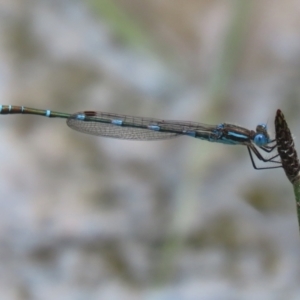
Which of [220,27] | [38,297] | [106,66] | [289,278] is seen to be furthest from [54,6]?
[289,278]

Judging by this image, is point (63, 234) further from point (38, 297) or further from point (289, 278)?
point (289, 278)

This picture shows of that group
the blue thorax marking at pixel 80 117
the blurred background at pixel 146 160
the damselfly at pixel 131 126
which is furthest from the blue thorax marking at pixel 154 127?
the blurred background at pixel 146 160

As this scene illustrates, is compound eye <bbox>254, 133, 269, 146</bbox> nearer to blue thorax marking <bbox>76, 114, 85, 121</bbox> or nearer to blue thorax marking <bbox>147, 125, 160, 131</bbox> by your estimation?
blue thorax marking <bbox>147, 125, 160, 131</bbox>

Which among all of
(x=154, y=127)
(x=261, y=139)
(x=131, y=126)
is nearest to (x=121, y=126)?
(x=131, y=126)

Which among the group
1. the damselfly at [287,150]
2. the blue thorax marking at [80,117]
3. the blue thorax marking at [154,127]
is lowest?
the damselfly at [287,150]

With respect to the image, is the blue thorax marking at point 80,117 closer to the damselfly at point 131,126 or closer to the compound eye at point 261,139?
the damselfly at point 131,126

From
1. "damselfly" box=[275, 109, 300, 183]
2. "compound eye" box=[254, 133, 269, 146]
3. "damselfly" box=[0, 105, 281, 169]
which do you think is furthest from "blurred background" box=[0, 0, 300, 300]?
"damselfly" box=[275, 109, 300, 183]

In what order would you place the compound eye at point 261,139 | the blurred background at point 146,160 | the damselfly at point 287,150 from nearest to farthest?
the damselfly at point 287,150 → the compound eye at point 261,139 → the blurred background at point 146,160
